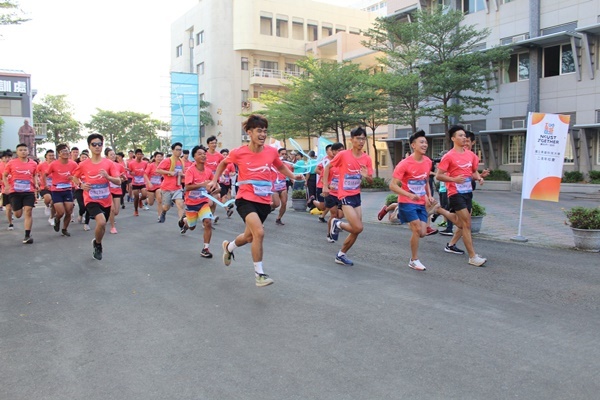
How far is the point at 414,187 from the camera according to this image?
291 inches

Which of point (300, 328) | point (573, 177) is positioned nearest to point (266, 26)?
point (573, 177)

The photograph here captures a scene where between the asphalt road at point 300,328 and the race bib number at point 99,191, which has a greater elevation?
the race bib number at point 99,191

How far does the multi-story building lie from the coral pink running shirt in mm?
21585

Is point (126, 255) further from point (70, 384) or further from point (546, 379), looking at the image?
point (546, 379)

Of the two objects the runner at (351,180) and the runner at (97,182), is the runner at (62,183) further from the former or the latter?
the runner at (351,180)

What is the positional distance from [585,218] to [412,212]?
3.53 meters

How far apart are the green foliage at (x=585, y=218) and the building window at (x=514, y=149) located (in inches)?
777

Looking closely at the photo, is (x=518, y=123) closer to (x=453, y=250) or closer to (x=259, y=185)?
(x=453, y=250)

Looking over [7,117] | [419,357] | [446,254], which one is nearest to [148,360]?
[419,357]

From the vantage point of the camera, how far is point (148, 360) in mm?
3941

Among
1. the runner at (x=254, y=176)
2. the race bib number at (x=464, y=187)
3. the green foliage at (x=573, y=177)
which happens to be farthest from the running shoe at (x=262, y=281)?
the green foliage at (x=573, y=177)

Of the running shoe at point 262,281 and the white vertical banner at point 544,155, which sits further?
the white vertical banner at point 544,155

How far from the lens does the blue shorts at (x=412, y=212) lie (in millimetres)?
7250

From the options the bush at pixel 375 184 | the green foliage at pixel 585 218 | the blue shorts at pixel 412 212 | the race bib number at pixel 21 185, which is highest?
the race bib number at pixel 21 185
